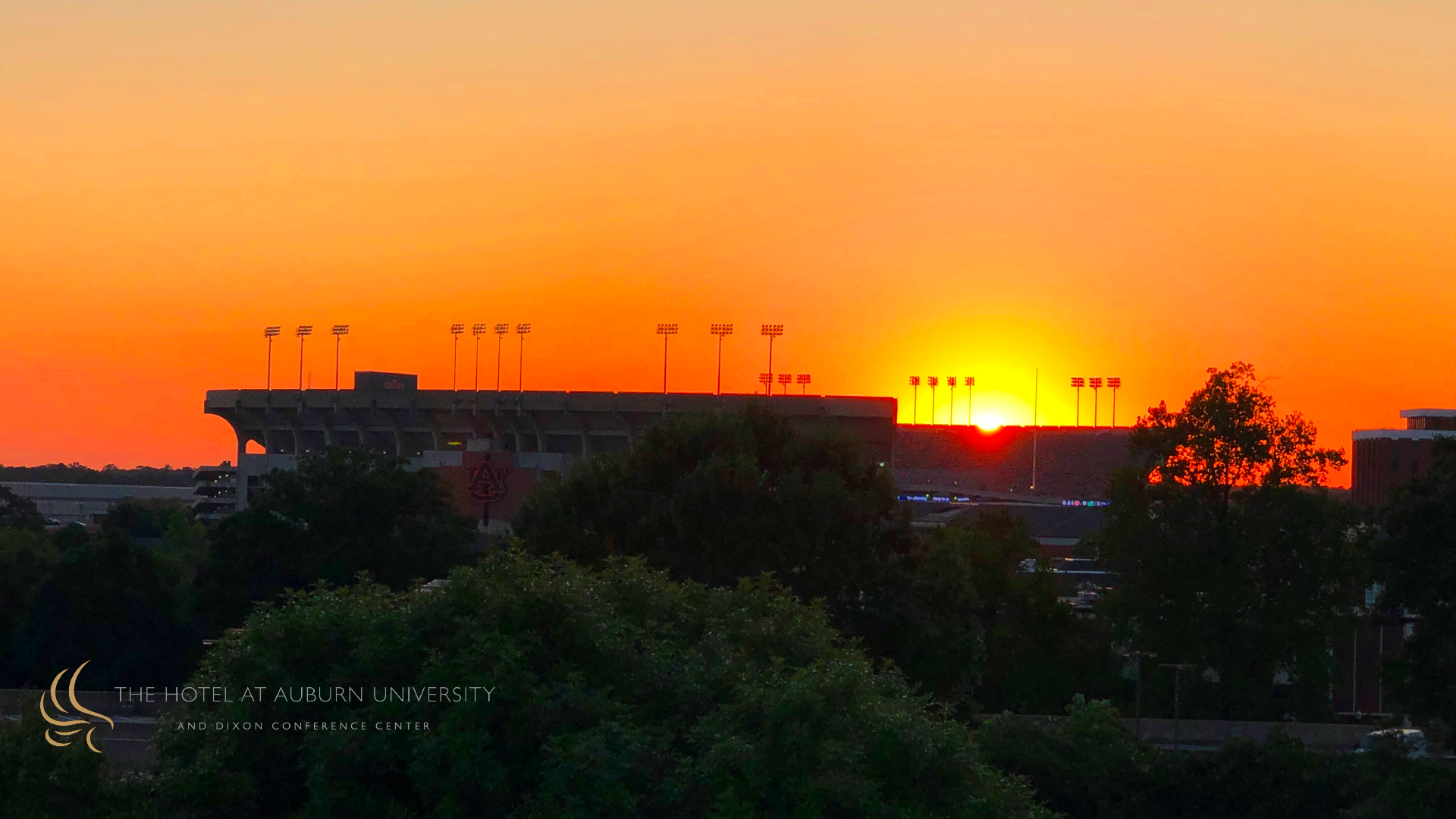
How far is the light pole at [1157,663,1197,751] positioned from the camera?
150 ft

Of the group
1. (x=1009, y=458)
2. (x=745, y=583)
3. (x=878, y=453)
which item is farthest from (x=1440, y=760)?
(x=1009, y=458)

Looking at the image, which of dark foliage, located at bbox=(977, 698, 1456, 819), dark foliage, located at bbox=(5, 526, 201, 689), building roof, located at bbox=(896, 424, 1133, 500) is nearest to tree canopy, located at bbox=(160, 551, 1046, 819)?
dark foliage, located at bbox=(977, 698, 1456, 819)

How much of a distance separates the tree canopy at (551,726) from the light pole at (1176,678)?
2483cm

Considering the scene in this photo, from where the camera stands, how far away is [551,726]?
20828 mm

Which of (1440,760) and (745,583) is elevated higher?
(745,583)

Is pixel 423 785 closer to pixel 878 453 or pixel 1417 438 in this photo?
pixel 1417 438

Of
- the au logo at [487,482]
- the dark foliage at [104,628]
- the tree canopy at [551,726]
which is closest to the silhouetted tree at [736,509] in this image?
the dark foliage at [104,628]

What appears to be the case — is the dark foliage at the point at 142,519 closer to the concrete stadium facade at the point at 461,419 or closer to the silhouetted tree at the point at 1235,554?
the concrete stadium facade at the point at 461,419

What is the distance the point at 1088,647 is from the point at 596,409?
75.7 metres

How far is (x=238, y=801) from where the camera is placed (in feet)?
70.8

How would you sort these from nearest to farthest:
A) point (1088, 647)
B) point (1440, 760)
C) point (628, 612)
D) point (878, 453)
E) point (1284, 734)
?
point (628, 612) < point (1440, 760) < point (1284, 734) < point (1088, 647) < point (878, 453)

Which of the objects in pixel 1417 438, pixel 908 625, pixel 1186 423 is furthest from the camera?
pixel 1417 438

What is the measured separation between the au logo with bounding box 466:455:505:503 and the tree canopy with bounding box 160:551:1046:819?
3154 inches

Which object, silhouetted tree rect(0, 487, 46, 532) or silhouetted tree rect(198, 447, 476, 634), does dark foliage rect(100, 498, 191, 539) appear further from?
silhouetted tree rect(198, 447, 476, 634)
